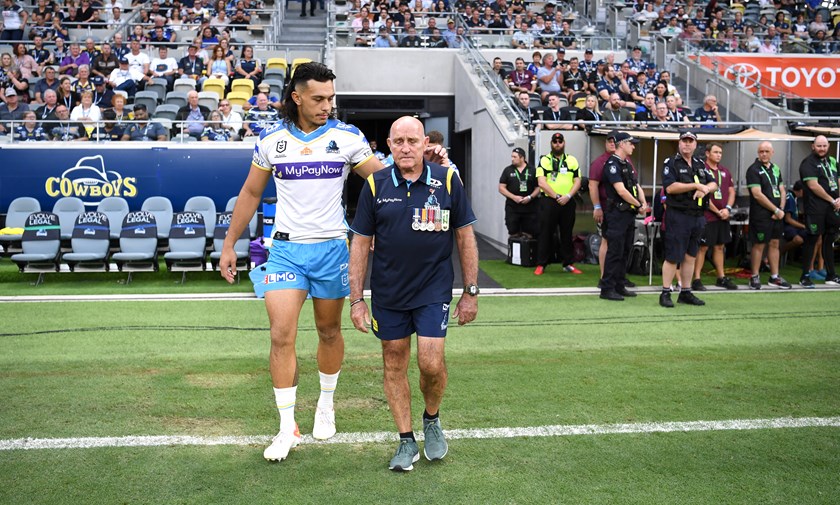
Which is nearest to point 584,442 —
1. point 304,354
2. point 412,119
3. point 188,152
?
point 412,119

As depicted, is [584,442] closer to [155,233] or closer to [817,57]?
[155,233]

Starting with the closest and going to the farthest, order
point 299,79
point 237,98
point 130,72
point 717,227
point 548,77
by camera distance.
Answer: point 299,79
point 717,227
point 237,98
point 130,72
point 548,77

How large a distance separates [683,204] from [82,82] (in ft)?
43.4

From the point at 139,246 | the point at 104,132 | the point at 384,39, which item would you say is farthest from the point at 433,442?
the point at 384,39

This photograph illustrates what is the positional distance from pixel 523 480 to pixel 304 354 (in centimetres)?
350

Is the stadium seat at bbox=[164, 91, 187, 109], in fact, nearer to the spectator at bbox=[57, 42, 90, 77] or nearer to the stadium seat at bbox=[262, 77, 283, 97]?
the stadium seat at bbox=[262, 77, 283, 97]

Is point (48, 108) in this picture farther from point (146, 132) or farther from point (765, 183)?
point (765, 183)

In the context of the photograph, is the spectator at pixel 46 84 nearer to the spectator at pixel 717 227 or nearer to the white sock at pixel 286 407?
the spectator at pixel 717 227

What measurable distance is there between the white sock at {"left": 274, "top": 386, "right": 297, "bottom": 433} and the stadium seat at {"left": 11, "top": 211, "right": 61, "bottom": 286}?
881 centimetres

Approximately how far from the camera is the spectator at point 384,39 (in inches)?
852

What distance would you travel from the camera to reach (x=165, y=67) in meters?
20.2

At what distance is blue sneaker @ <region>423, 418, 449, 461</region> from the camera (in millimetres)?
4906

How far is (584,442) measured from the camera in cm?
523

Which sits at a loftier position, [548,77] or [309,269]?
[548,77]
